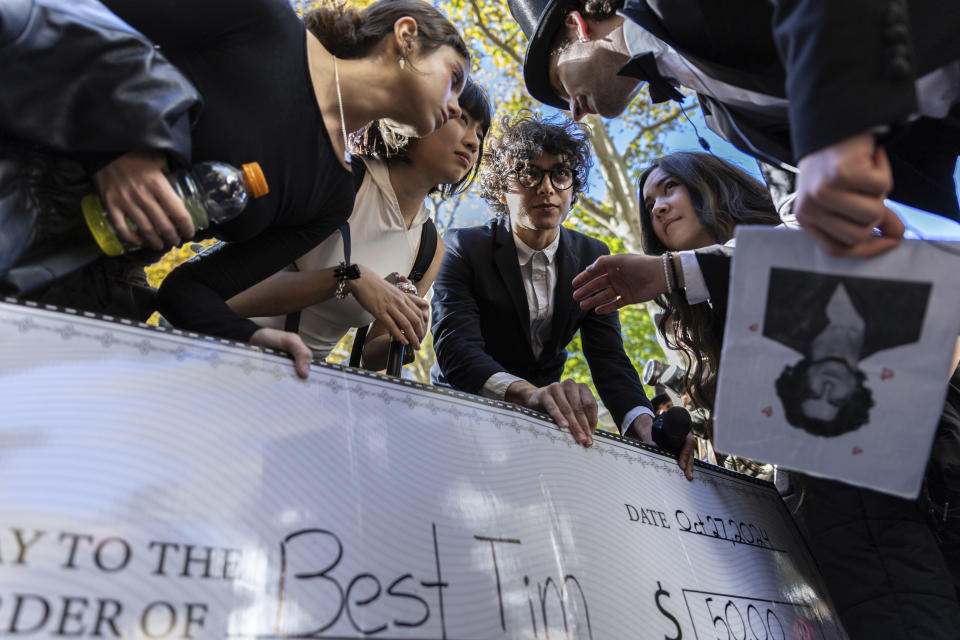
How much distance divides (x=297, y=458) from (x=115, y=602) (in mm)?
389

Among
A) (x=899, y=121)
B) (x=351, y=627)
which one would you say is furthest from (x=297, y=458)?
(x=899, y=121)

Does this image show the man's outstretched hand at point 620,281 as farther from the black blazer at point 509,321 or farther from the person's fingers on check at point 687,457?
the black blazer at point 509,321

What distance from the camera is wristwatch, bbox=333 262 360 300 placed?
89.0 inches

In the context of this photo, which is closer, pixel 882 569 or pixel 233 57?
pixel 233 57

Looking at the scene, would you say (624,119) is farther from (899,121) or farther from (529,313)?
(899,121)

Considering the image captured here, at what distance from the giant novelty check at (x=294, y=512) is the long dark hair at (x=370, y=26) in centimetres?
117

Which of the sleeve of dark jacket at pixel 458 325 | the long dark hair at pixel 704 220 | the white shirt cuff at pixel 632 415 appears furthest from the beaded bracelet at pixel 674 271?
the sleeve of dark jacket at pixel 458 325

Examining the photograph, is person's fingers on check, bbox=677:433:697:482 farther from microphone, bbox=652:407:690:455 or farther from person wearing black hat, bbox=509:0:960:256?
person wearing black hat, bbox=509:0:960:256

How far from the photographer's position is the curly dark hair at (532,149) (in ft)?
10.5

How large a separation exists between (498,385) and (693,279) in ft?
2.33

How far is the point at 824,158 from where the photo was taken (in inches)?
42.5

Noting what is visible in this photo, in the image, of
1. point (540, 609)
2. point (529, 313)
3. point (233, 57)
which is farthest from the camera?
point (529, 313)

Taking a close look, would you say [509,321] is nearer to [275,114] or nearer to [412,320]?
[412,320]

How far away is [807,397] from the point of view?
1.30 metres
